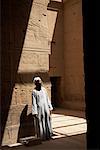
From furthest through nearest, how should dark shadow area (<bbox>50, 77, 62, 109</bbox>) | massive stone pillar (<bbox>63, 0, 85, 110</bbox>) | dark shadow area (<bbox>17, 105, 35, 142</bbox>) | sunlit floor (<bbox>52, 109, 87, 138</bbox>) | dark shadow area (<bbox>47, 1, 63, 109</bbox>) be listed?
dark shadow area (<bbox>50, 77, 62, 109</bbox>)
dark shadow area (<bbox>47, 1, 63, 109</bbox>)
massive stone pillar (<bbox>63, 0, 85, 110</bbox>)
sunlit floor (<bbox>52, 109, 87, 138</bbox>)
dark shadow area (<bbox>17, 105, 35, 142</bbox>)

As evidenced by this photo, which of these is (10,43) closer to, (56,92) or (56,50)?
(56,50)

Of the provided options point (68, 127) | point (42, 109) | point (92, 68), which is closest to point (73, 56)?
point (68, 127)

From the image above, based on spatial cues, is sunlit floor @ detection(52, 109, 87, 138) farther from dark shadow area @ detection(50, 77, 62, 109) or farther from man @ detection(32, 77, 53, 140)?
dark shadow area @ detection(50, 77, 62, 109)

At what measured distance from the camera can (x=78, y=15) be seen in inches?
554

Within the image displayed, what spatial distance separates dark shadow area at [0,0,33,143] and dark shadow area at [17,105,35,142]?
41cm

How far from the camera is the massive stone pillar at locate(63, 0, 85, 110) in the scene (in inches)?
546

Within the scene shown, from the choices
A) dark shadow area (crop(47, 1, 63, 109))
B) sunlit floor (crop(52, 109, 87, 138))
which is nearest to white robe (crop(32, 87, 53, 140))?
sunlit floor (crop(52, 109, 87, 138))

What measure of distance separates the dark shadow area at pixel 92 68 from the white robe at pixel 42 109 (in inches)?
169

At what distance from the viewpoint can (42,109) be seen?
632 cm

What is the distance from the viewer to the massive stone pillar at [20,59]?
19.0ft

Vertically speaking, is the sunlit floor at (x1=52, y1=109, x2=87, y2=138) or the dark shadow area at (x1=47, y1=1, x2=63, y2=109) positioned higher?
the dark shadow area at (x1=47, y1=1, x2=63, y2=109)

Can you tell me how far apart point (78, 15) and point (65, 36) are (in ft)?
4.83

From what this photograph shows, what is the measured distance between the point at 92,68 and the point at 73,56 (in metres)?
12.8

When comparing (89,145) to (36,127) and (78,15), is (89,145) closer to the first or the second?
(36,127)
